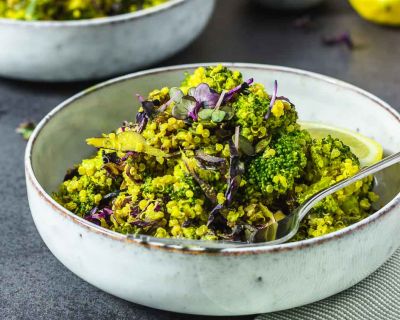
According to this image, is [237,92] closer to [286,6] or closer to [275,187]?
[275,187]

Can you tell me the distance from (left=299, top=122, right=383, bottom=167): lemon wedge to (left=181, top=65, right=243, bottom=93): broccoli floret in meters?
0.26

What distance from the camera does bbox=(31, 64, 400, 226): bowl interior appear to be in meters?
1.66

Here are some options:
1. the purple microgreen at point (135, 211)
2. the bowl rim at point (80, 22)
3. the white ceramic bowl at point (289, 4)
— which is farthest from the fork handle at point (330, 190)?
the white ceramic bowl at point (289, 4)

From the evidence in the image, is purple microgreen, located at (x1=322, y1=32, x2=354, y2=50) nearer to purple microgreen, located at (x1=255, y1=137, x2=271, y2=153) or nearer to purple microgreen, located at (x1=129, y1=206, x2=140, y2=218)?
purple microgreen, located at (x1=255, y1=137, x2=271, y2=153)

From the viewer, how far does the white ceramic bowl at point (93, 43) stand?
220 cm

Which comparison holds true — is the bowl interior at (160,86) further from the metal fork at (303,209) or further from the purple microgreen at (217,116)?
the purple microgreen at (217,116)

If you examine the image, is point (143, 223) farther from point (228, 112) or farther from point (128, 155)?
point (228, 112)

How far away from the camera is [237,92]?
4.83 feet

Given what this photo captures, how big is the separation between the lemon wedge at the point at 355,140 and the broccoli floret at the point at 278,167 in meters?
0.25

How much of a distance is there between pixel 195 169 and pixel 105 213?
207 millimetres

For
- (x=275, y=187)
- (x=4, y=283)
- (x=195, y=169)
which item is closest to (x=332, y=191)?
(x=275, y=187)

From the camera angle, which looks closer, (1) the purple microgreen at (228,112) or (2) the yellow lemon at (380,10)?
(1) the purple microgreen at (228,112)

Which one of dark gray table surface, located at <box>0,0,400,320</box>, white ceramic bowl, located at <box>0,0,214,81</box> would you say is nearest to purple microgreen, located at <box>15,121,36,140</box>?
dark gray table surface, located at <box>0,0,400,320</box>

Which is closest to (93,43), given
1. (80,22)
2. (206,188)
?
(80,22)
